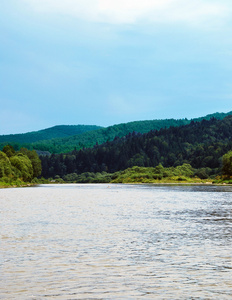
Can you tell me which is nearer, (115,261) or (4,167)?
(115,261)

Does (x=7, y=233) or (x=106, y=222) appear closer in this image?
(x=7, y=233)

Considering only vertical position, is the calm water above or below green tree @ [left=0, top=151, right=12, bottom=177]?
below

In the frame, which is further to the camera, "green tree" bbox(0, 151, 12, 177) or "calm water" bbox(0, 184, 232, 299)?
"green tree" bbox(0, 151, 12, 177)

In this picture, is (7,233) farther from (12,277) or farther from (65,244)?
(12,277)

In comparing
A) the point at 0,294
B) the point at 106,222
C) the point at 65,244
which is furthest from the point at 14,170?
the point at 0,294

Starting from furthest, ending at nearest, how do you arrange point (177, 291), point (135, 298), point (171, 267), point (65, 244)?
point (65, 244), point (171, 267), point (177, 291), point (135, 298)

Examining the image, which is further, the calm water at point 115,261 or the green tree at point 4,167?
the green tree at point 4,167

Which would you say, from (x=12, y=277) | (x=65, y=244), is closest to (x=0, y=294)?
(x=12, y=277)

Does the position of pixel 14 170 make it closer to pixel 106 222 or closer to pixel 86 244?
pixel 106 222

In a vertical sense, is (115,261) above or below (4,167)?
below

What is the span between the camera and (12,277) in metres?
18.0

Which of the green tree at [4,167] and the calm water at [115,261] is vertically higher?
the green tree at [4,167]

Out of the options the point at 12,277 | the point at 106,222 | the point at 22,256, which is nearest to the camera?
the point at 12,277

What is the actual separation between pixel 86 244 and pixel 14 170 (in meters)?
149
